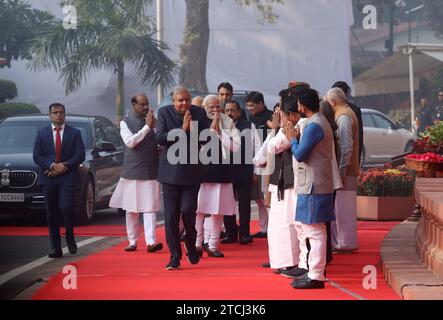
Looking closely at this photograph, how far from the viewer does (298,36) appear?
40.2 metres

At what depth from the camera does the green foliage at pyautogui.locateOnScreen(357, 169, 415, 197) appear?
18.8m

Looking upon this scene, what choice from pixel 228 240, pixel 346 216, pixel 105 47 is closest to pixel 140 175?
pixel 228 240

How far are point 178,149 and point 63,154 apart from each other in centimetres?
233

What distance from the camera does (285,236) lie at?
1271 cm

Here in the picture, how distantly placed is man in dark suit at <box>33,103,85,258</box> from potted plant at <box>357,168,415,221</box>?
17.2 ft

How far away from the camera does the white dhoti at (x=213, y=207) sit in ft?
47.6

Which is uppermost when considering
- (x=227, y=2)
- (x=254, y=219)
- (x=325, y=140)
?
(x=227, y=2)

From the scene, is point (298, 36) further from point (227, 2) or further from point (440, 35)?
point (440, 35)

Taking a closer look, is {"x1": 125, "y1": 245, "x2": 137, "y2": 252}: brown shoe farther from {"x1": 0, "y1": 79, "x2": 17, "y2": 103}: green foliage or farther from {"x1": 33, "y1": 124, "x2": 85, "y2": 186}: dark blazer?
{"x1": 0, "y1": 79, "x2": 17, "y2": 103}: green foliage

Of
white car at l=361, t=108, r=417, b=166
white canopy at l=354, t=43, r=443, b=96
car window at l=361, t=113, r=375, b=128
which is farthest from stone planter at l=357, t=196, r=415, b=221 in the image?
white canopy at l=354, t=43, r=443, b=96

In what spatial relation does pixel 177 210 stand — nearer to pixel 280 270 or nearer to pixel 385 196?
pixel 280 270

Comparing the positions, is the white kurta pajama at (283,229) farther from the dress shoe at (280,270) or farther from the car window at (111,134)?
the car window at (111,134)
